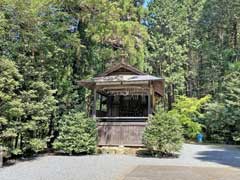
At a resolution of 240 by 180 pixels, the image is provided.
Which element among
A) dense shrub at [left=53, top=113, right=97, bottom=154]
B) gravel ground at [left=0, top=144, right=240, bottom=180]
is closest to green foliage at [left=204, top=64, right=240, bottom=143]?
gravel ground at [left=0, top=144, right=240, bottom=180]

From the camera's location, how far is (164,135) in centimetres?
1277

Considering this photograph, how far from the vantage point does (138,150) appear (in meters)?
13.8

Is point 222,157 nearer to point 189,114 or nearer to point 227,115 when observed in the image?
point 227,115

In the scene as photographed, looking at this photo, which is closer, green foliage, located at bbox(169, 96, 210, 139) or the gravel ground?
the gravel ground

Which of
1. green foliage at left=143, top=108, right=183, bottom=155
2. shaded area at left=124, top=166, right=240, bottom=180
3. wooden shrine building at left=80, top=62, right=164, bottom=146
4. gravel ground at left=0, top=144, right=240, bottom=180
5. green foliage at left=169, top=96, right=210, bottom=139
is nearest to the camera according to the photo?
shaded area at left=124, top=166, right=240, bottom=180

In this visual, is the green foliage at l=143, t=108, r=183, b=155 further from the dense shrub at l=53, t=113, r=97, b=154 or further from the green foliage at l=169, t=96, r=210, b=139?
the green foliage at l=169, t=96, r=210, b=139

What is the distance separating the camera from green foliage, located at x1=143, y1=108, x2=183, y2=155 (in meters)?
12.8

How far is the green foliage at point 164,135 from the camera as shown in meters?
12.8

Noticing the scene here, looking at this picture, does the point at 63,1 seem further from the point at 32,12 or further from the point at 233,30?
the point at 233,30

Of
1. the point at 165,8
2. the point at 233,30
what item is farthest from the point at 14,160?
the point at 233,30

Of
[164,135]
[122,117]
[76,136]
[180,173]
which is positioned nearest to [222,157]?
[164,135]

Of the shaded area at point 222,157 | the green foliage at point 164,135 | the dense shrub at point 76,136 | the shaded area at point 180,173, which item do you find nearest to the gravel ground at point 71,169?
the shaded area at point 180,173

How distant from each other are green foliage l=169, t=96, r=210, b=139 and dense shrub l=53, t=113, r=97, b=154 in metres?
11.5

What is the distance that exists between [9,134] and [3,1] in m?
4.66
